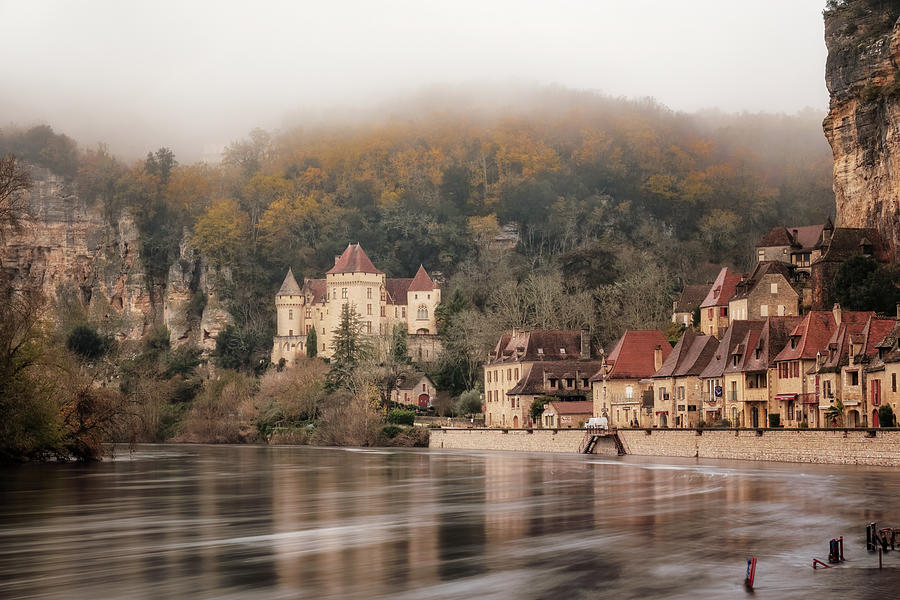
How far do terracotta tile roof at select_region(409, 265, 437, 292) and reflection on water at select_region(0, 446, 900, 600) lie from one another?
88.2 metres

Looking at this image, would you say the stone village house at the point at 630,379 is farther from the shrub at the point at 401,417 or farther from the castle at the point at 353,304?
the castle at the point at 353,304

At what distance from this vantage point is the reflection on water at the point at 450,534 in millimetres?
24188

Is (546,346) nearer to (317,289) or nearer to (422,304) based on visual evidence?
(422,304)

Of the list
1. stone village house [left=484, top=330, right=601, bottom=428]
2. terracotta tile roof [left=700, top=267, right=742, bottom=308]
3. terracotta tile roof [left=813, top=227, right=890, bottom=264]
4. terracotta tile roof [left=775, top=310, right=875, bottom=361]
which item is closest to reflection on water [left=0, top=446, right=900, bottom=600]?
terracotta tile roof [left=775, top=310, right=875, bottom=361]

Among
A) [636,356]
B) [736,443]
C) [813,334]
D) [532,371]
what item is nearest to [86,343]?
[532,371]

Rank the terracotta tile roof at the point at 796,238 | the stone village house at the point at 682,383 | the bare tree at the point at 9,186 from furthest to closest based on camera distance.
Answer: the terracotta tile roof at the point at 796,238, the stone village house at the point at 682,383, the bare tree at the point at 9,186

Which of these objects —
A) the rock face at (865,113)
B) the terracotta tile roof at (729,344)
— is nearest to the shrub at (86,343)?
the terracotta tile roof at (729,344)

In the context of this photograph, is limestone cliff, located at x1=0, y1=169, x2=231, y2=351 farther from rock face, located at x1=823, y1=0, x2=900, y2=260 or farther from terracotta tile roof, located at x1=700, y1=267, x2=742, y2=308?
rock face, located at x1=823, y1=0, x2=900, y2=260

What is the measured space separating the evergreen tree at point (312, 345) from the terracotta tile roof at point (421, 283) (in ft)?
42.1

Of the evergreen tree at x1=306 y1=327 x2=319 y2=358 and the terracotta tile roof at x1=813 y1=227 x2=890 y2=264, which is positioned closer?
the terracotta tile roof at x1=813 y1=227 x2=890 y2=264

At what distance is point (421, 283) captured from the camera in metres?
145

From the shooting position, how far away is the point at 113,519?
36656 mm

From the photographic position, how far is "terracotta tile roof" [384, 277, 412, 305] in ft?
480

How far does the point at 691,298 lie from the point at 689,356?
2732 cm
